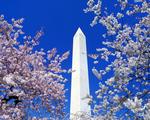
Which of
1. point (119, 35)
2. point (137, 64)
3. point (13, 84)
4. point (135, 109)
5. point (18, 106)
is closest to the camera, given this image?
point (135, 109)

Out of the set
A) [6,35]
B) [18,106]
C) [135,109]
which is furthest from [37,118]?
[135,109]

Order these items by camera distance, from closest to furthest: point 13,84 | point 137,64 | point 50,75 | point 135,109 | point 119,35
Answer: point 135,109 < point 137,64 < point 119,35 < point 13,84 < point 50,75

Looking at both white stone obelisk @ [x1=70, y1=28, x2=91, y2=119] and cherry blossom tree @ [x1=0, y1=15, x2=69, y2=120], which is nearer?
cherry blossom tree @ [x1=0, y1=15, x2=69, y2=120]

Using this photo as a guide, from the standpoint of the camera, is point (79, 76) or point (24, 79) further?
point (79, 76)

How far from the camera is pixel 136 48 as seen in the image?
20.8 ft

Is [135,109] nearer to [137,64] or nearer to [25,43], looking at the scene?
[137,64]

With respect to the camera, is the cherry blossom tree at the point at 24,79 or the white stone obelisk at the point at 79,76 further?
the white stone obelisk at the point at 79,76

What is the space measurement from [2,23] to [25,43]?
0.75 m

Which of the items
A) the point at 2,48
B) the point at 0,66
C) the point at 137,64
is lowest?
the point at 137,64

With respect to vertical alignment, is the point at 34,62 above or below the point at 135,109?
above

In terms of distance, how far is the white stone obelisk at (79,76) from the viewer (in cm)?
1356

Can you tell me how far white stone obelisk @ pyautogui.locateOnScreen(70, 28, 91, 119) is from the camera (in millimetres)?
13561

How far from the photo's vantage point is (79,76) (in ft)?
46.8

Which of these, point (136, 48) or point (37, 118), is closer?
point (136, 48)
